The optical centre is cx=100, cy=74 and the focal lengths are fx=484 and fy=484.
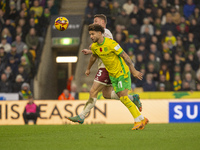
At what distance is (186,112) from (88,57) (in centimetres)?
571

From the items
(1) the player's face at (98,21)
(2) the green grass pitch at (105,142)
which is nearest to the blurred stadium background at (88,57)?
(1) the player's face at (98,21)

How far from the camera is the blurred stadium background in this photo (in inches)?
584

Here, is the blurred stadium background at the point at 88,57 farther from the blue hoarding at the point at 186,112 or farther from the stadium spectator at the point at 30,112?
the stadium spectator at the point at 30,112

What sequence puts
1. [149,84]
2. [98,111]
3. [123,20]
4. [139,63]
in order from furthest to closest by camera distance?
[123,20] → [139,63] → [149,84] → [98,111]

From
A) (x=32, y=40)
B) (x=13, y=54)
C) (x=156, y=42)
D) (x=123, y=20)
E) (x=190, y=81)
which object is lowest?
(x=190, y=81)

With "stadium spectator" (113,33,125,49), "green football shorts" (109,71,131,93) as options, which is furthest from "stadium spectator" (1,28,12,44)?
"green football shorts" (109,71,131,93)

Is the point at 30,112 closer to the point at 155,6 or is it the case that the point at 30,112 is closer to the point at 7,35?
the point at 7,35

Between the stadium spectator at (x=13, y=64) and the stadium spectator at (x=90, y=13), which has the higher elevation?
the stadium spectator at (x=90, y=13)

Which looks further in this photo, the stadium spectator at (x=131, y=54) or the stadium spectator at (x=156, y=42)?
the stadium spectator at (x=156, y=42)

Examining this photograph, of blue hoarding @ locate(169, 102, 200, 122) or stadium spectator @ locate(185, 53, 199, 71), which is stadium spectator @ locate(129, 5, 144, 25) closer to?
stadium spectator @ locate(185, 53, 199, 71)

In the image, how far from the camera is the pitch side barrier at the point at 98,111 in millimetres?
14656

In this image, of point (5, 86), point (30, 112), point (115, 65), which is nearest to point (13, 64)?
point (5, 86)

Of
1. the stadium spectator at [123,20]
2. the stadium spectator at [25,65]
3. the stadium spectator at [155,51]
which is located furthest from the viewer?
the stadium spectator at [123,20]

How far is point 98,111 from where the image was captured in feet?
48.2
